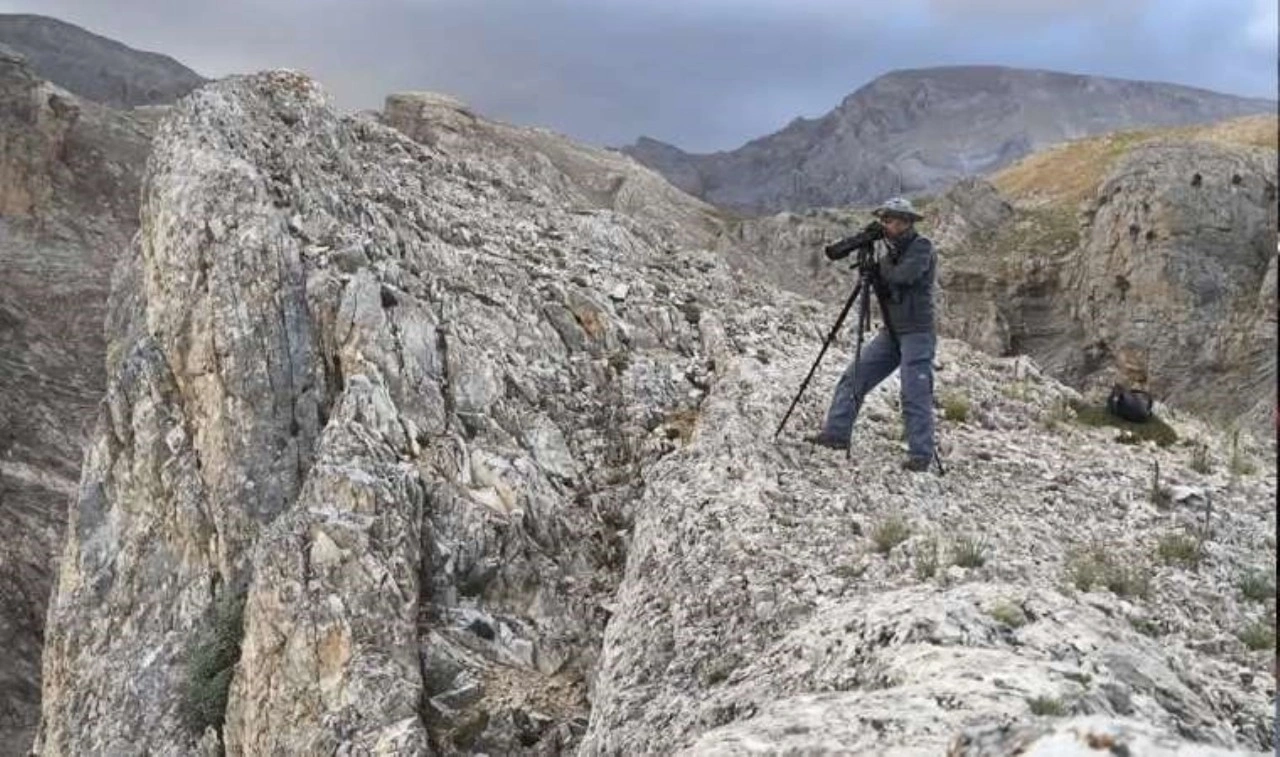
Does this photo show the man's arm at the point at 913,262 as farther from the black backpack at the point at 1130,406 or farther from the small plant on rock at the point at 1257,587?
the black backpack at the point at 1130,406

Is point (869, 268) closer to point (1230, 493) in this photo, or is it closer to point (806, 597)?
point (806, 597)

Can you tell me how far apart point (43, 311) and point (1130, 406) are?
8254cm

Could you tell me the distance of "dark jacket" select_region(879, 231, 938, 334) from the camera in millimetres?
13594

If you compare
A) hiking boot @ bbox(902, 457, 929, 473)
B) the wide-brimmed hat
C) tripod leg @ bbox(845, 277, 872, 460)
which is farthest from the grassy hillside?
the wide-brimmed hat

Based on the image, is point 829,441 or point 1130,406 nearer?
point 829,441

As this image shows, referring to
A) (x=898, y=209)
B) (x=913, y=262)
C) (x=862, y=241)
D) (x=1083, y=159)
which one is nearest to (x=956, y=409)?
(x=913, y=262)

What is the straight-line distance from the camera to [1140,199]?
52.2 m

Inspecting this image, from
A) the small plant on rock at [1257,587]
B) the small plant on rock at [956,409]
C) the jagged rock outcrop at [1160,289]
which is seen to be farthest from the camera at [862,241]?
the jagged rock outcrop at [1160,289]

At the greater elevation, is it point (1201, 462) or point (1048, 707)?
point (1201, 462)

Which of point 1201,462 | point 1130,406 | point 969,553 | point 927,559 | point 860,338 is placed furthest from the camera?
point 1130,406

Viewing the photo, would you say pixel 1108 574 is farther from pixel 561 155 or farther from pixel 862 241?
pixel 561 155

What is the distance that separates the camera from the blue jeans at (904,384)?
1408cm

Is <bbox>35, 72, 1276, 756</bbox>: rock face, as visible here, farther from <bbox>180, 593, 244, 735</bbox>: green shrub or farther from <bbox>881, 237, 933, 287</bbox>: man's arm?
<bbox>881, 237, 933, 287</bbox>: man's arm

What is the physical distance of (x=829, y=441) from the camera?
49.8 feet
